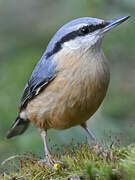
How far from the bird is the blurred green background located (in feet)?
1.46

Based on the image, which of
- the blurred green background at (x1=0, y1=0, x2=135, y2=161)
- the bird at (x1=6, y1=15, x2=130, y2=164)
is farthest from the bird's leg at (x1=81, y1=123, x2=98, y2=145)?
the bird at (x1=6, y1=15, x2=130, y2=164)

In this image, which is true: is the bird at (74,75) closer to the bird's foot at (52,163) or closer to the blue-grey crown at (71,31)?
the blue-grey crown at (71,31)

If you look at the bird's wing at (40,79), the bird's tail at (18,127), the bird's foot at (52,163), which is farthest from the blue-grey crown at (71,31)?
the bird's foot at (52,163)

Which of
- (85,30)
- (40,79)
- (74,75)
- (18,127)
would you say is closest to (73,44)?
(85,30)

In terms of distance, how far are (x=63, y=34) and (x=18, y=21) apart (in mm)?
4110

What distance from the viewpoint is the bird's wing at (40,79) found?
16.2 ft

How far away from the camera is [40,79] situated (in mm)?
5160

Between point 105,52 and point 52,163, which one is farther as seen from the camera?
point 105,52

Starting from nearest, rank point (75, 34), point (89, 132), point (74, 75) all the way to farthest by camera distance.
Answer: point (74, 75) → point (75, 34) → point (89, 132)

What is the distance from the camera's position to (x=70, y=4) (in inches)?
252

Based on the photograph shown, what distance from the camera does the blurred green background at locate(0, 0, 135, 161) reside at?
17.8ft

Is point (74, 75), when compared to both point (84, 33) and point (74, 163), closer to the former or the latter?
point (84, 33)

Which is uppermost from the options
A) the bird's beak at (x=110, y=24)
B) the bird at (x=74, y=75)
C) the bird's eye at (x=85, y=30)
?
the bird's eye at (x=85, y=30)

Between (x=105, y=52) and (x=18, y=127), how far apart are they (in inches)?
73.1
